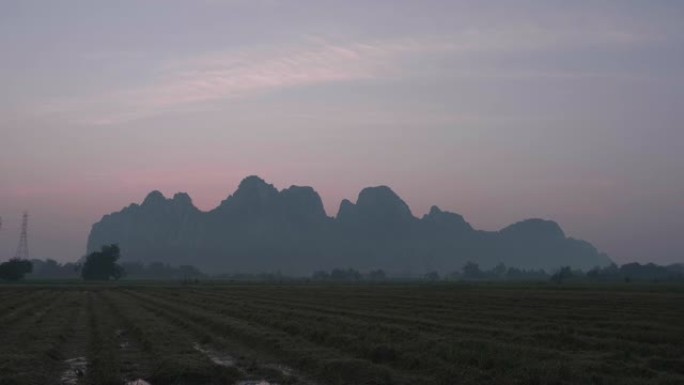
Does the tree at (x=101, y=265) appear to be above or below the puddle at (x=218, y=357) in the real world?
above

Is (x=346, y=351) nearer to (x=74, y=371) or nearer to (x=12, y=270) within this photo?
(x=74, y=371)

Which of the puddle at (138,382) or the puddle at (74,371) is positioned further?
the puddle at (74,371)

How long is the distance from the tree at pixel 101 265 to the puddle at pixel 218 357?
136539 millimetres

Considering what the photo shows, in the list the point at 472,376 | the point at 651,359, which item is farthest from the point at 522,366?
the point at 651,359

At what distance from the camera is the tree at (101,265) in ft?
502

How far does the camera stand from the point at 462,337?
78.6 ft

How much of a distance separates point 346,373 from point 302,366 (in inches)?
90.1

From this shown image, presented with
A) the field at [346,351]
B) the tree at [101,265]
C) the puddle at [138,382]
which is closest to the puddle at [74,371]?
the field at [346,351]

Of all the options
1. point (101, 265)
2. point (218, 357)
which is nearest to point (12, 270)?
point (101, 265)

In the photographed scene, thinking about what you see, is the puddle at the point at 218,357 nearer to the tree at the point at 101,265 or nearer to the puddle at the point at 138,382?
the puddle at the point at 138,382

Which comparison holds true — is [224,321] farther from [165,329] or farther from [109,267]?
[109,267]

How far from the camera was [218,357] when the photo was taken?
21.3 m

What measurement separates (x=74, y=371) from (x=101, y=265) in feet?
462

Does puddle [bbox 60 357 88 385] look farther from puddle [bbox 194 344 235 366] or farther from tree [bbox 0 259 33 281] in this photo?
tree [bbox 0 259 33 281]
